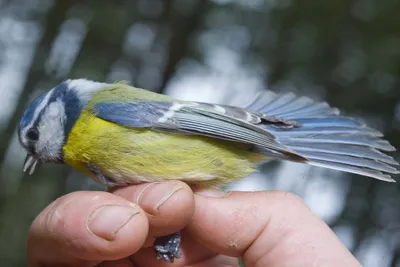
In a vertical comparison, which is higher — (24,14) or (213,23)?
(213,23)

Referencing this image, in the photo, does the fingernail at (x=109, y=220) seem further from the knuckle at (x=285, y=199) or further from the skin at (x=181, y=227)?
the knuckle at (x=285, y=199)

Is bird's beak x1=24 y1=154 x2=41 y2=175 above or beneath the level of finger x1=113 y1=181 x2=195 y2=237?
beneath

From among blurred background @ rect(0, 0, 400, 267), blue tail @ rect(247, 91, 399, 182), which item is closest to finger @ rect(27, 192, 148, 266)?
blue tail @ rect(247, 91, 399, 182)

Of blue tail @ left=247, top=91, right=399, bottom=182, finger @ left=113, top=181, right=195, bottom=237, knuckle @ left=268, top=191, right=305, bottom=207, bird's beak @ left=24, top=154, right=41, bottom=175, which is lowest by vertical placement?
bird's beak @ left=24, top=154, right=41, bottom=175

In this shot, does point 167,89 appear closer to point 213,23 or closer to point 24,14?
point 213,23

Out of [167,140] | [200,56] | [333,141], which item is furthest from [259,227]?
[200,56]

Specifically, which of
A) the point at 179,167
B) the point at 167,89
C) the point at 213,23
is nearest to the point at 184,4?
the point at 213,23

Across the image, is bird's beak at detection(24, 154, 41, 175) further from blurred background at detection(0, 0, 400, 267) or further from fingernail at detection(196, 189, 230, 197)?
blurred background at detection(0, 0, 400, 267)
